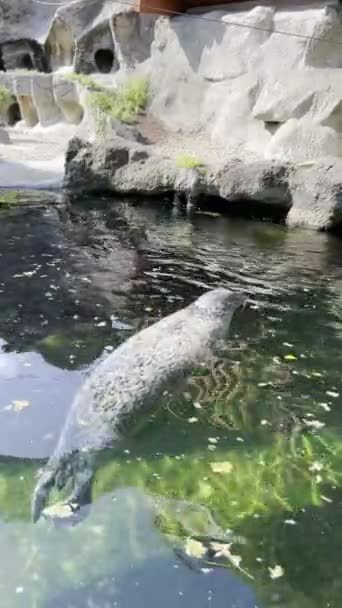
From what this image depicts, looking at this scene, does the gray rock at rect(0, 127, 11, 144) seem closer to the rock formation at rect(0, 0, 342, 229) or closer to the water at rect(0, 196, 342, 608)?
the rock formation at rect(0, 0, 342, 229)

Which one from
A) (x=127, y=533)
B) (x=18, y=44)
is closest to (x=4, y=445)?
(x=127, y=533)

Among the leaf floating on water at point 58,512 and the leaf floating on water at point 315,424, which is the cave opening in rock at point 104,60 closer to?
the leaf floating on water at point 315,424

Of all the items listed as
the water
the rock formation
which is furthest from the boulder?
the water

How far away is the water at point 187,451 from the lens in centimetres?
275

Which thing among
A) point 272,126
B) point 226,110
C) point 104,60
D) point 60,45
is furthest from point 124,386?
point 60,45

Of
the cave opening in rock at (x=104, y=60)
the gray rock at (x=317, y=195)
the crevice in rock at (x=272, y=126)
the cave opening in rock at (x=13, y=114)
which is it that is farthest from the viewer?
the cave opening in rock at (x=13, y=114)

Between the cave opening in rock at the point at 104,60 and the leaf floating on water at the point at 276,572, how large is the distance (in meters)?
18.8

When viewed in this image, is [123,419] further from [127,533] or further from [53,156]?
[53,156]

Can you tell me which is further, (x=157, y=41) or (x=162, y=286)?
(x=157, y=41)

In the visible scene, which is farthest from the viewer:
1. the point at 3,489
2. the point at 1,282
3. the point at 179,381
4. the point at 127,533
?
the point at 1,282

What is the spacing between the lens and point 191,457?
3.64 metres

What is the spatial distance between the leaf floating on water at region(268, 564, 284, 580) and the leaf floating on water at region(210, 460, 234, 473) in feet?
2.45

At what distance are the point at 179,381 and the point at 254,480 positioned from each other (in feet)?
3.42

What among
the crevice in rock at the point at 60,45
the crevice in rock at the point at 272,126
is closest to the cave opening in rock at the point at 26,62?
the crevice in rock at the point at 60,45
